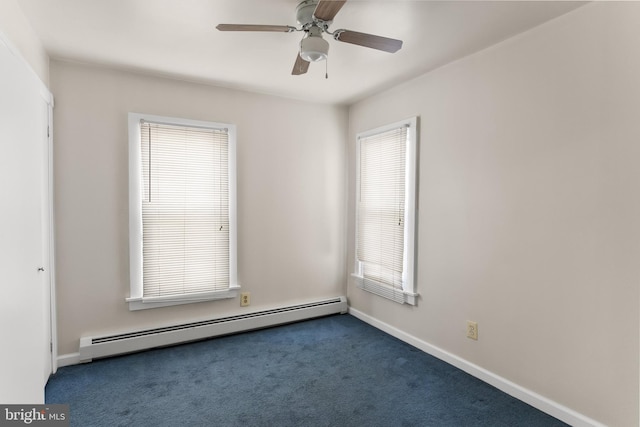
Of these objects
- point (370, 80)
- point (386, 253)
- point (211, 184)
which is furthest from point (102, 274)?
point (370, 80)

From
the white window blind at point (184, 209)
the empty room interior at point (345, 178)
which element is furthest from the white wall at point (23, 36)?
the white window blind at point (184, 209)

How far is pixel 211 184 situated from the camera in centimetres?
329

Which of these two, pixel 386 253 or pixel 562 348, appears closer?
pixel 562 348

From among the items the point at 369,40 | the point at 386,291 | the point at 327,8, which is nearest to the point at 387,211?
the point at 386,291

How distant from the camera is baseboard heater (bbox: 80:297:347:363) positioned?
279 cm

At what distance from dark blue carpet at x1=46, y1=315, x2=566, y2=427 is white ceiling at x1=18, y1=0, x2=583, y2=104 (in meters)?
2.49

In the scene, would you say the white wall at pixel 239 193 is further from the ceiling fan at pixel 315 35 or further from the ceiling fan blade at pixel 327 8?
the ceiling fan blade at pixel 327 8

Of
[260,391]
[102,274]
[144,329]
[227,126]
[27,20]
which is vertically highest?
[27,20]

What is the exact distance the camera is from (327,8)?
1.60 meters

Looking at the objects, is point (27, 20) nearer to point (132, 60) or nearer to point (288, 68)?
point (132, 60)

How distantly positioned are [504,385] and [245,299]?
2.40 metres

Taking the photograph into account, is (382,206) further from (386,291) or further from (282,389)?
(282,389)

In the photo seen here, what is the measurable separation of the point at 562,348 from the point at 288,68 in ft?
9.38

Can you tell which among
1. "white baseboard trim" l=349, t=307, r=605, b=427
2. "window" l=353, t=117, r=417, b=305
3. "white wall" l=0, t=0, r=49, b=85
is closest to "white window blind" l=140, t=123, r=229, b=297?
"white wall" l=0, t=0, r=49, b=85
